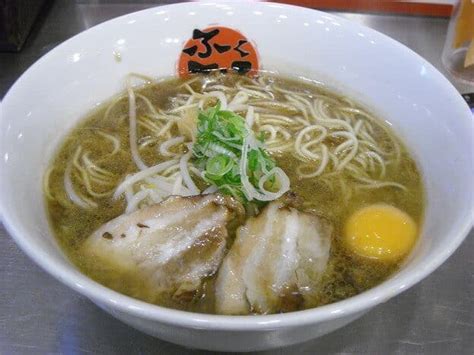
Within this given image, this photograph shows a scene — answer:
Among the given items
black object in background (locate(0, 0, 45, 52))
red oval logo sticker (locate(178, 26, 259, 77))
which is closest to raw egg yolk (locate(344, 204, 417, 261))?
red oval logo sticker (locate(178, 26, 259, 77))

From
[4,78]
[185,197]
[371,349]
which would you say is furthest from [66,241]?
[4,78]

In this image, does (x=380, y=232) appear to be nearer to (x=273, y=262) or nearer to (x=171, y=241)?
(x=273, y=262)

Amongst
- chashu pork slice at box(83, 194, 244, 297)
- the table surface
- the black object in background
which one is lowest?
the table surface

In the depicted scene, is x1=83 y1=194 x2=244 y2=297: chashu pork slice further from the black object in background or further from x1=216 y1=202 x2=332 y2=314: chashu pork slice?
the black object in background

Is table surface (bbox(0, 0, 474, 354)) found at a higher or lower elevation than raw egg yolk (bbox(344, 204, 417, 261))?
lower

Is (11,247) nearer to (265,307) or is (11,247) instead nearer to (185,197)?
(185,197)

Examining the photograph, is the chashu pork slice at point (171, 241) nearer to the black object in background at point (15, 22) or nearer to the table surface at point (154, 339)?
the table surface at point (154, 339)
